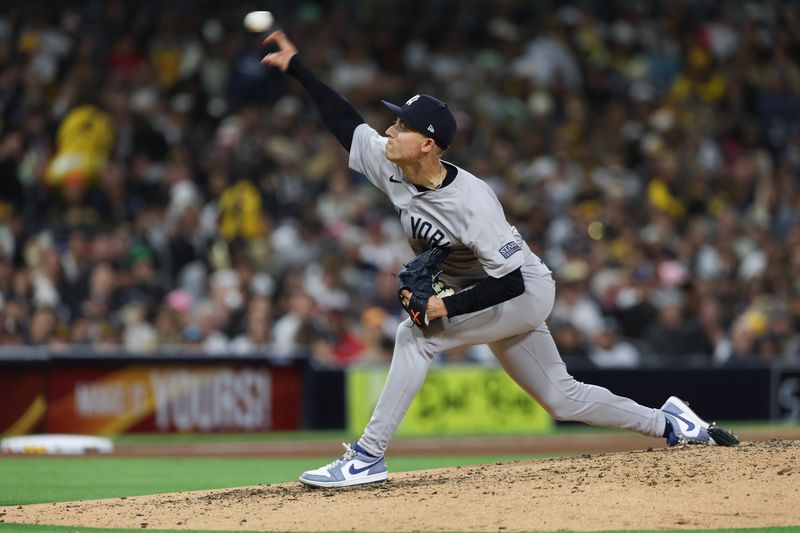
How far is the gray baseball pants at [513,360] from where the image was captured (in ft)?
20.5

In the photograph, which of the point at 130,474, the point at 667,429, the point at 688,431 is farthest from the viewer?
the point at 130,474

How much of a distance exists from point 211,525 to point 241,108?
10890mm

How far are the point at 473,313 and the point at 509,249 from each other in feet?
1.19

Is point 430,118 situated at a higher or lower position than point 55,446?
higher

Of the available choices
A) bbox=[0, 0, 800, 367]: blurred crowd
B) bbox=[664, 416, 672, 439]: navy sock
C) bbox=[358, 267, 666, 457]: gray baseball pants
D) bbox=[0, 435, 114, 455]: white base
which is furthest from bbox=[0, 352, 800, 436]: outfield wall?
bbox=[358, 267, 666, 457]: gray baseball pants

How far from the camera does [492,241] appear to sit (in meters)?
6.10

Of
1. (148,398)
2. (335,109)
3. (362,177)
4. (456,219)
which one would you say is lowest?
(148,398)

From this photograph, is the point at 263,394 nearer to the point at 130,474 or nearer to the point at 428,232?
the point at 130,474

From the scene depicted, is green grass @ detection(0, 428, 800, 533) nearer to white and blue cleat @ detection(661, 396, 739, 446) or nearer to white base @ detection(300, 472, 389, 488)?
white base @ detection(300, 472, 389, 488)

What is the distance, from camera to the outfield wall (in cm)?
1277

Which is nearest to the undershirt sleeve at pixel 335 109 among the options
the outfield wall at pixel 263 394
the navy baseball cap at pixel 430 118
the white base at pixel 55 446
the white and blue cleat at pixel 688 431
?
the navy baseball cap at pixel 430 118

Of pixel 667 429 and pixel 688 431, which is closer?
pixel 667 429

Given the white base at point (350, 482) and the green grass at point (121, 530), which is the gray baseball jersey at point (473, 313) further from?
the green grass at point (121, 530)

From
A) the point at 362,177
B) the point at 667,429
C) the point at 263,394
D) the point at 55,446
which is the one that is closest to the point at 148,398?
the point at 263,394
